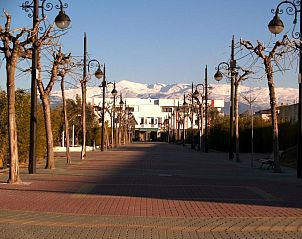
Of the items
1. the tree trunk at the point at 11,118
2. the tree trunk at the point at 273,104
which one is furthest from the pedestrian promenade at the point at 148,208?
the tree trunk at the point at 273,104

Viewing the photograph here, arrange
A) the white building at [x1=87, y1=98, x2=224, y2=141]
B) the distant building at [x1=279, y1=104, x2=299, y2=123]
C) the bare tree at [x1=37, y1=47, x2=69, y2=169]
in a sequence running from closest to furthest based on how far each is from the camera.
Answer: the bare tree at [x1=37, y1=47, x2=69, y2=169] → the distant building at [x1=279, y1=104, x2=299, y2=123] → the white building at [x1=87, y1=98, x2=224, y2=141]

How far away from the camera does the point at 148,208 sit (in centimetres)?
1419

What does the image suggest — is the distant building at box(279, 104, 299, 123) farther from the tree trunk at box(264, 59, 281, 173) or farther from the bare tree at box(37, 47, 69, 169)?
the bare tree at box(37, 47, 69, 169)

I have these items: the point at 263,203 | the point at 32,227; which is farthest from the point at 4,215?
the point at 263,203

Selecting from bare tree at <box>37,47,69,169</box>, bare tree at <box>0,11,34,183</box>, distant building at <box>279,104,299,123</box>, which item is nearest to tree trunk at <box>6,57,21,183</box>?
bare tree at <box>0,11,34,183</box>

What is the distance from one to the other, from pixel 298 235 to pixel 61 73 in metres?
21.5

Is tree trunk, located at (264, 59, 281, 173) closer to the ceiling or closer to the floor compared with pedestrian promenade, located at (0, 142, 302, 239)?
closer to the ceiling

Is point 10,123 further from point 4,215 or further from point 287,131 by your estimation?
point 287,131

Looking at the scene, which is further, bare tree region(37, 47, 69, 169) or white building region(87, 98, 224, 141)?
white building region(87, 98, 224, 141)

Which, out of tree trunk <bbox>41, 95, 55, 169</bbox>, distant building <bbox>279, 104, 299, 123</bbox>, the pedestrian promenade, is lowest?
the pedestrian promenade

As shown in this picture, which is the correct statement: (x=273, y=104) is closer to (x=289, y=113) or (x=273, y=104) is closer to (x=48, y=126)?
(x=48, y=126)

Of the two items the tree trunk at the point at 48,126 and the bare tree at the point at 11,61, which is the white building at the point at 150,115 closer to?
the tree trunk at the point at 48,126

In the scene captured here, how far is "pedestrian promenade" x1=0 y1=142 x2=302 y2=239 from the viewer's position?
36.7 feet

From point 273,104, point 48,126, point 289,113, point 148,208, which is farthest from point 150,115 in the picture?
point 148,208
